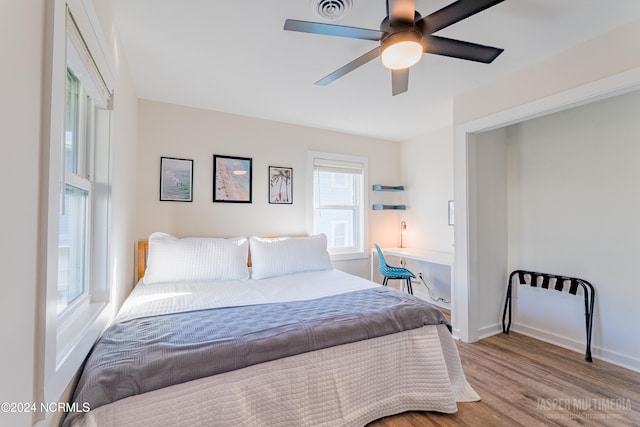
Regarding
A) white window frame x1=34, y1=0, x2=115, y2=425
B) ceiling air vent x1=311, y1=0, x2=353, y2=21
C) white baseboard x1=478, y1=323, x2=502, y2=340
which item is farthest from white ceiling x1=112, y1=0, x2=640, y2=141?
white baseboard x1=478, y1=323, x2=502, y2=340

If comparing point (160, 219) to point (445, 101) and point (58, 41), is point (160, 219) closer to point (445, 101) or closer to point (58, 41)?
point (58, 41)

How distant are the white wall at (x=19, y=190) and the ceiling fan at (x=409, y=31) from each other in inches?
40.7

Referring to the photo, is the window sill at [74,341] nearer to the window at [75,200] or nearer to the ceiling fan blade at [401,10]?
the window at [75,200]

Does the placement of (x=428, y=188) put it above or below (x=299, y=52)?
below

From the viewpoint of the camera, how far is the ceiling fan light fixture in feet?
4.81

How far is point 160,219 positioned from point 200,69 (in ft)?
5.06

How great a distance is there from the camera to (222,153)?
3264 millimetres

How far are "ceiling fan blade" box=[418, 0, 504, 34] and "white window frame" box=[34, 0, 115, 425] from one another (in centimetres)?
149

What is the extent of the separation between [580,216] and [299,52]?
2.88m

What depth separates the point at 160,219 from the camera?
9.75 ft

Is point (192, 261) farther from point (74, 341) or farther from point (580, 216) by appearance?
point (580, 216)

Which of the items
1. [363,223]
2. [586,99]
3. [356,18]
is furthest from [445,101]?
[363,223]

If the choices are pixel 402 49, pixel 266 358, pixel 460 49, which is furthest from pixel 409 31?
pixel 266 358

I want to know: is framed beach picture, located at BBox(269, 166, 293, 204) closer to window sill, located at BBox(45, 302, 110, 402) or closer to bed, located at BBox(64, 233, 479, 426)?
bed, located at BBox(64, 233, 479, 426)
